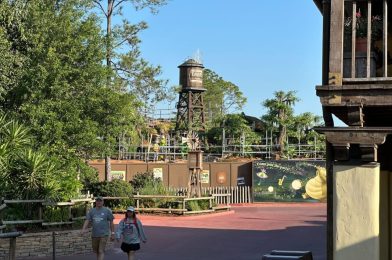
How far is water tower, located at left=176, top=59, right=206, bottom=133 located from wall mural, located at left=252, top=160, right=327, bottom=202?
1854cm

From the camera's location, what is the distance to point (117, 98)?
20.8 meters

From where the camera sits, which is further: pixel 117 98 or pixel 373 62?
pixel 117 98

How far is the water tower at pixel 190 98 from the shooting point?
182 feet

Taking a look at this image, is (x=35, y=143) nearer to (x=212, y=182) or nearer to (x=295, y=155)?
(x=212, y=182)

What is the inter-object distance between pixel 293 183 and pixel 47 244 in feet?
81.6

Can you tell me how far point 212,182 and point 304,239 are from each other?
2099cm

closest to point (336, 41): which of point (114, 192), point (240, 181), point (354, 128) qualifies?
point (354, 128)

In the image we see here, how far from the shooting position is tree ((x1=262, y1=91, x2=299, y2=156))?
174ft

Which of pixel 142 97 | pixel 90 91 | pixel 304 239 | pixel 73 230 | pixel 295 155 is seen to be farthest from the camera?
pixel 295 155

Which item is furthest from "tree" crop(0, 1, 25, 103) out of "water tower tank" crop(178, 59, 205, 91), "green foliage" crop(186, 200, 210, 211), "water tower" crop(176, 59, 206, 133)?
"water tower tank" crop(178, 59, 205, 91)

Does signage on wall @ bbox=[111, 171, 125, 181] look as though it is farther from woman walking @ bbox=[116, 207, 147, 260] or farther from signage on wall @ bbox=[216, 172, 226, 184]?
woman walking @ bbox=[116, 207, 147, 260]

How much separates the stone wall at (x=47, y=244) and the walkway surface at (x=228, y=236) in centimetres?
34

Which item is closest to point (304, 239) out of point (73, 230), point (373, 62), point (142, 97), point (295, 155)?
point (73, 230)

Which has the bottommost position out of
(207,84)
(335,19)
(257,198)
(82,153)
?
(257,198)
